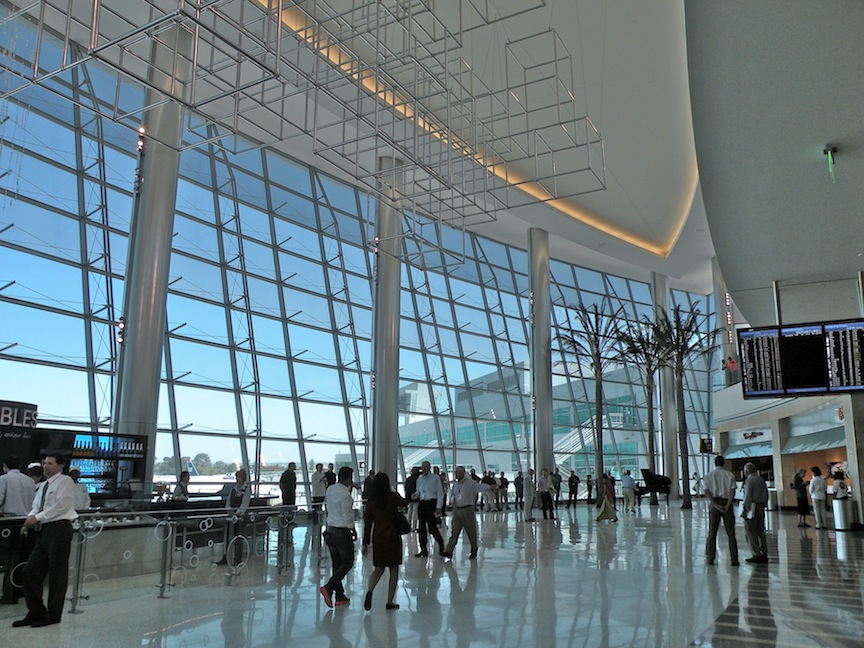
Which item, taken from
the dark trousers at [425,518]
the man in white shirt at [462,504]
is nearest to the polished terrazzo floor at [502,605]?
the man in white shirt at [462,504]

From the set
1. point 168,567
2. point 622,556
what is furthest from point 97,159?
point 622,556

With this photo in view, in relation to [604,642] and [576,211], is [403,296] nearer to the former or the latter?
[576,211]

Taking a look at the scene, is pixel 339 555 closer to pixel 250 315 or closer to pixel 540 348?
pixel 250 315

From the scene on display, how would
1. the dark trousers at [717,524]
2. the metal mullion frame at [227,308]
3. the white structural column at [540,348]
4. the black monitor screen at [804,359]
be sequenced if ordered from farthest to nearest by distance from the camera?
the white structural column at [540,348], the metal mullion frame at [227,308], the black monitor screen at [804,359], the dark trousers at [717,524]

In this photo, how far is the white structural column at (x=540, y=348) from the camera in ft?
95.8

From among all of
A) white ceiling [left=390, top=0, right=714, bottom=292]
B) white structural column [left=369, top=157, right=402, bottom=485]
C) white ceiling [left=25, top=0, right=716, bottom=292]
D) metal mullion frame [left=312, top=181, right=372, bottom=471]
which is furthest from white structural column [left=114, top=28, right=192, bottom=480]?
metal mullion frame [left=312, top=181, right=372, bottom=471]

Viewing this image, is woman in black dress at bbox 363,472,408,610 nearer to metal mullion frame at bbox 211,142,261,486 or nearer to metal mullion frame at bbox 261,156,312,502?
metal mullion frame at bbox 211,142,261,486

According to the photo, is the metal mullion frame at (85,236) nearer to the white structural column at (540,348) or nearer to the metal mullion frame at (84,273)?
the metal mullion frame at (84,273)

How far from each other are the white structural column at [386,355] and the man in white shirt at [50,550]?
15631 mm

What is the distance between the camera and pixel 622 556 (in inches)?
459

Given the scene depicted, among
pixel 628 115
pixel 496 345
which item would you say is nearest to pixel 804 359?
pixel 628 115

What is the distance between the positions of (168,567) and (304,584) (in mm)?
1643

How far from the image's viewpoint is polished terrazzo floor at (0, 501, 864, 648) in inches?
239

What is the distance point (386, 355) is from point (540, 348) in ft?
29.6
